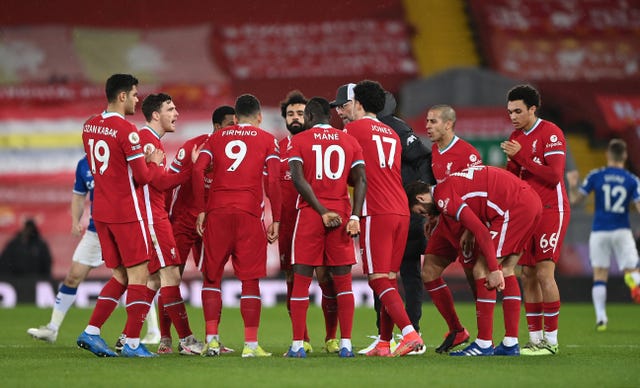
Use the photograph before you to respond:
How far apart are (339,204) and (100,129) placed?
2088 millimetres

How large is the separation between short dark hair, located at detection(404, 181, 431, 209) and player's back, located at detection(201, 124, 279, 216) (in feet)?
4.28

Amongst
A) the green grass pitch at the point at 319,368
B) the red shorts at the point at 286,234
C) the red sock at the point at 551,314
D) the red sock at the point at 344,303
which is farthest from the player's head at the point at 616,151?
the red sock at the point at 344,303

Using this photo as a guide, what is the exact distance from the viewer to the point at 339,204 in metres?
8.86

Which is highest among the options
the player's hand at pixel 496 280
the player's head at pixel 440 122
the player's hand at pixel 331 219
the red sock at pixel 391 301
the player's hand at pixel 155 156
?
the player's head at pixel 440 122

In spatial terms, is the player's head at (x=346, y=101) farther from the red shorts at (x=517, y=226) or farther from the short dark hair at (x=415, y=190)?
the red shorts at (x=517, y=226)

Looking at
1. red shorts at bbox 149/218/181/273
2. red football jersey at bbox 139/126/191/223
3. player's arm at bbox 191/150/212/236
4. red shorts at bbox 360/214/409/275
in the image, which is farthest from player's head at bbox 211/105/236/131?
red shorts at bbox 360/214/409/275

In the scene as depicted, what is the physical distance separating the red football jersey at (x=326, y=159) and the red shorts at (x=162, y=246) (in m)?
1.27

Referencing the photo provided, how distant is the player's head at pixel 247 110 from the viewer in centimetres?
915

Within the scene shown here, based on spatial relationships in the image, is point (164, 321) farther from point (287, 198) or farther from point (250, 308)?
point (287, 198)

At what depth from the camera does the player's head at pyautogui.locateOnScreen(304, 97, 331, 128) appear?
891cm

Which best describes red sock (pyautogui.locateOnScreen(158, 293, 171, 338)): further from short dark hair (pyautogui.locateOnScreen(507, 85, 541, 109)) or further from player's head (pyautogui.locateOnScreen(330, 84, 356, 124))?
short dark hair (pyautogui.locateOnScreen(507, 85, 541, 109))

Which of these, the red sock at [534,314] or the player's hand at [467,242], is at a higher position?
the player's hand at [467,242]

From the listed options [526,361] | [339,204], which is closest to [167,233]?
[339,204]

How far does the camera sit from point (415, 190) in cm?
902
